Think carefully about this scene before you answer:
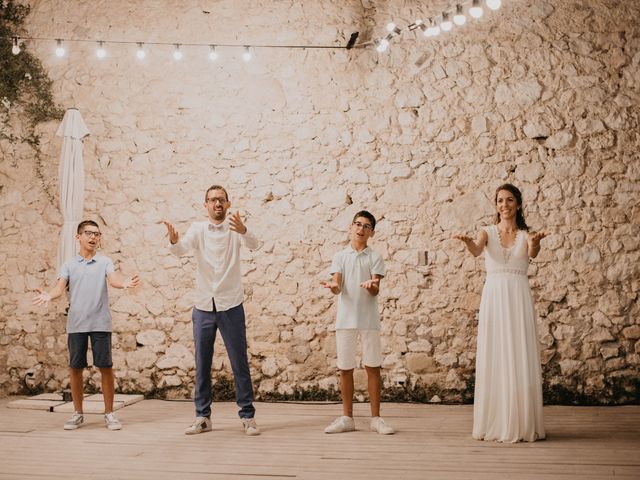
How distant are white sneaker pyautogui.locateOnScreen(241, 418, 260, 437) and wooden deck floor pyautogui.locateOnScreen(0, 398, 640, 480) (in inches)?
2.1

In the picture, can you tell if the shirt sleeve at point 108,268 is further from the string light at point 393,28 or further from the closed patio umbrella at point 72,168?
the string light at point 393,28

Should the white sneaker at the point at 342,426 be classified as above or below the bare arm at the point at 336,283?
below

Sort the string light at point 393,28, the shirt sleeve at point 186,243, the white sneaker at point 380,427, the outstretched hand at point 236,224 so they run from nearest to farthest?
1. the outstretched hand at point 236,224
2. the white sneaker at point 380,427
3. the shirt sleeve at point 186,243
4. the string light at point 393,28

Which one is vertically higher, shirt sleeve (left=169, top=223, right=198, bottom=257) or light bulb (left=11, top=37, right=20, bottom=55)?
light bulb (left=11, top=37, right=20, bottom=55)

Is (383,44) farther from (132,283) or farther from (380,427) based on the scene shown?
(380,427)

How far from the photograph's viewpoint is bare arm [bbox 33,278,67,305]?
4816 mm

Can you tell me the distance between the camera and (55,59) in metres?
6.59

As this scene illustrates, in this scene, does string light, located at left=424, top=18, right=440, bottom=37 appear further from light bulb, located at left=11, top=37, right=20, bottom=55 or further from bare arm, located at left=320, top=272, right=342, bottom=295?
light bulb, located at left=11, top=37, right=20, bottom=55

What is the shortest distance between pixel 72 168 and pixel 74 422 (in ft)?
7.19

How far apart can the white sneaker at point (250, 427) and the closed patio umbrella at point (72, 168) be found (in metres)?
2.33

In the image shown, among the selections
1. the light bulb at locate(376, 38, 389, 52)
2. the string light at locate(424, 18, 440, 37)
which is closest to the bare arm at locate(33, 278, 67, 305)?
the light bulb at locate(376, 38, 389, 52)

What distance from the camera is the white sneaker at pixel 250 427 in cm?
476

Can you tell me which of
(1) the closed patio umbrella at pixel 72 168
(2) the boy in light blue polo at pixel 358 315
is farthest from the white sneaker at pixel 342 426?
(1) the closed patio umbrella at pixel 72 168

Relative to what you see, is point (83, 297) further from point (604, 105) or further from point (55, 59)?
point (604, 105)
